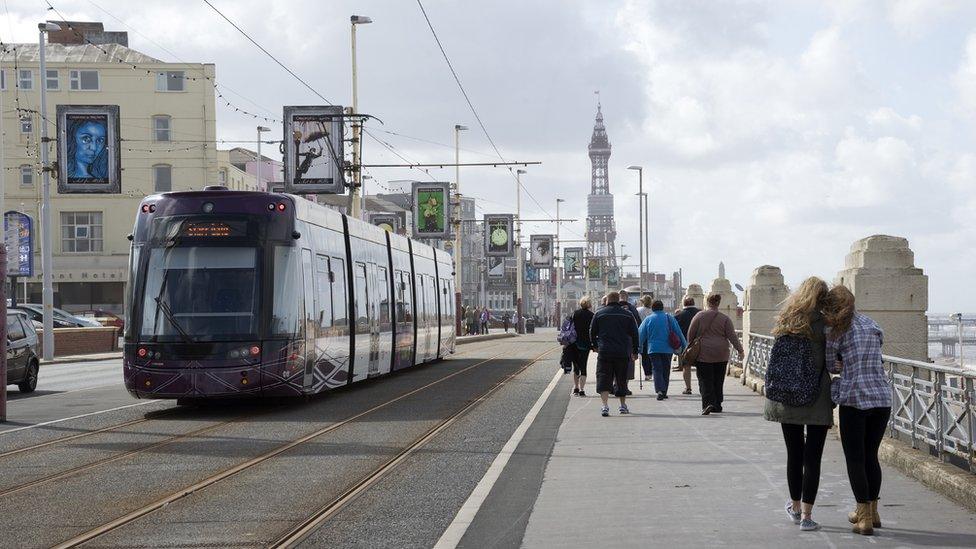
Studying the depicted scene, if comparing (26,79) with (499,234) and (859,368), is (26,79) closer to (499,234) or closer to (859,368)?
(499,234)

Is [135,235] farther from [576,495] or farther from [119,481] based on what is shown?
[576,495]

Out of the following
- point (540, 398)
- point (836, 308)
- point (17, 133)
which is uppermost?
point (17, 133)

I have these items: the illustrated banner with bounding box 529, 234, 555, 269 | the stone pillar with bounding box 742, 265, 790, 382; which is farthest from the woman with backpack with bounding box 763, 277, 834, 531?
the illustrated banner with bounding box 529, 234, 555, 269

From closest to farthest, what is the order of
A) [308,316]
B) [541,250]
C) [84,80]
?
[308,316]
[84,80]
[541,250]

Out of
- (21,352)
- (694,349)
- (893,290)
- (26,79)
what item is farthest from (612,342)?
(26,79)

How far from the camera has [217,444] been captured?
14625mm

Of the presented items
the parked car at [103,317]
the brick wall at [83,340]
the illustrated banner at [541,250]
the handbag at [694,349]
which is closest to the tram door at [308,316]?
the handbag at [694,349]

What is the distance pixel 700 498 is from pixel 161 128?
6848 centimetres

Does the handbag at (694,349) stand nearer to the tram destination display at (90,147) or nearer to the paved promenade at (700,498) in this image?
the paved promenade at (700,498)

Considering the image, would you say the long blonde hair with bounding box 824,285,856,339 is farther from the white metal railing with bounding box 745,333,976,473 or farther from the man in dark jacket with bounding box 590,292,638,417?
the man in dark jacket with bounding box 590,292,638,417

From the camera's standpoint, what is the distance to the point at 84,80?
75062 mm

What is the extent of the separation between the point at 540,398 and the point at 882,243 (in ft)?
27.8

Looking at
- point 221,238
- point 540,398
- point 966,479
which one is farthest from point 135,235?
point 966,479

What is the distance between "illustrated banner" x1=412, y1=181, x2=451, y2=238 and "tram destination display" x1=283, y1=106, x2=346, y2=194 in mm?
17576
